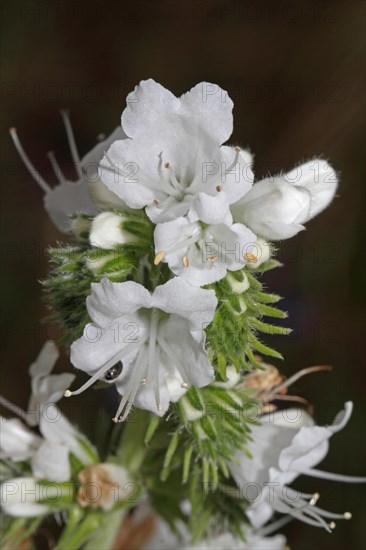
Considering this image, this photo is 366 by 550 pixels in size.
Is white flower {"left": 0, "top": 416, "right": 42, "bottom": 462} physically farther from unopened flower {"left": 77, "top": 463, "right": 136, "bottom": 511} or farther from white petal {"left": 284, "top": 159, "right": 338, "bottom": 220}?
white petal {"left": 284, "top": 159, "right": 338, "bottom": 220}

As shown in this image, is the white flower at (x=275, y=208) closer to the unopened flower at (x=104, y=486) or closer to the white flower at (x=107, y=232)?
the white flower at (x=107, y=232)

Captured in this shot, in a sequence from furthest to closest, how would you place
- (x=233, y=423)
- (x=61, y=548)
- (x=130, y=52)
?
(x=130, y=52) → (x=61, y=548) → (x=233, y=423)

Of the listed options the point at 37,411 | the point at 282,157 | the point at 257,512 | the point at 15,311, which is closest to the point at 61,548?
the point at 37,411

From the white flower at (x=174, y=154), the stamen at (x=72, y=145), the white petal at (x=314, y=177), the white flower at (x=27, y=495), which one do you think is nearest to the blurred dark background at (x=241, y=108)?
the stamen at (x=72, y=145)

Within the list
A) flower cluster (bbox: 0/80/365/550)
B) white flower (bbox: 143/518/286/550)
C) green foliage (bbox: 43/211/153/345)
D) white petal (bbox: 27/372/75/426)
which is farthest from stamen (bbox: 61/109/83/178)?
white flower (bbox: 143/518/286/550)

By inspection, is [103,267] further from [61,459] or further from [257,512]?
[257,512]

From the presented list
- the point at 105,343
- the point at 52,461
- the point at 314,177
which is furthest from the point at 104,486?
the point at 314,177
